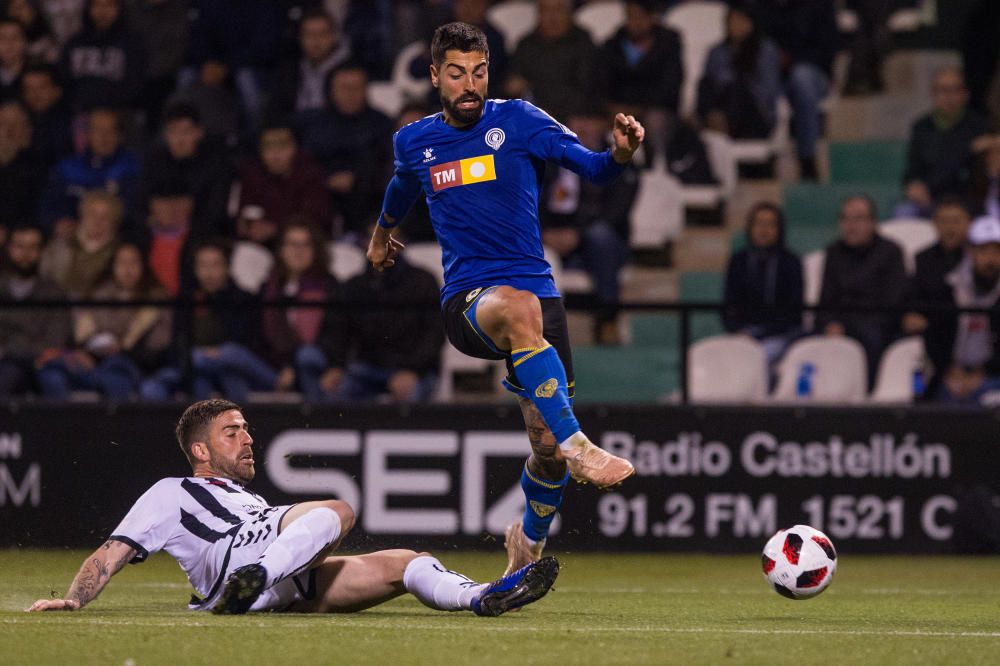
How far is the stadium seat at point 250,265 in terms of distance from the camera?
1199 centimetres

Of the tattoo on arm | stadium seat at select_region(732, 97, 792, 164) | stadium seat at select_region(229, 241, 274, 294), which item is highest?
stadium seat at select_region(732, 97, 792, 164)

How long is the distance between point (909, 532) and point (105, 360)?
5.33 meters

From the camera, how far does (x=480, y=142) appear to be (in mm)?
7152

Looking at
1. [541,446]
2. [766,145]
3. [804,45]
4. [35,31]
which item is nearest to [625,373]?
[766,145]

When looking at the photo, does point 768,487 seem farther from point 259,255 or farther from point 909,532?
point 259,255

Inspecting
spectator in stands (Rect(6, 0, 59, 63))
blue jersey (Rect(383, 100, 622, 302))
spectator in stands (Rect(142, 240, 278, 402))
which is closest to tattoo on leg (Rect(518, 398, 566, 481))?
blue jersey (Rect(383, 100, 622, 302))

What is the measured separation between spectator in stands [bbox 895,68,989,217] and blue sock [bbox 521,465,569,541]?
664 cm

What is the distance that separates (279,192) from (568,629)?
705cm

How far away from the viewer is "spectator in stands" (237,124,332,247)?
12.7m

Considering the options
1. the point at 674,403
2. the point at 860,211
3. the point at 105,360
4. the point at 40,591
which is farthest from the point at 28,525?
the point at 860,211

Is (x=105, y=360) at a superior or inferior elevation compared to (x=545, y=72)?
inferior

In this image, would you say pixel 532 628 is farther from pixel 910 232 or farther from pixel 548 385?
pixel 910 232

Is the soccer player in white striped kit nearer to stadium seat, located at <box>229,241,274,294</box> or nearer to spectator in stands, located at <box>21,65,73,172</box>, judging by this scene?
stadium seat, located at <box>229,241,274,294</box>

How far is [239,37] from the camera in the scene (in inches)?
579
